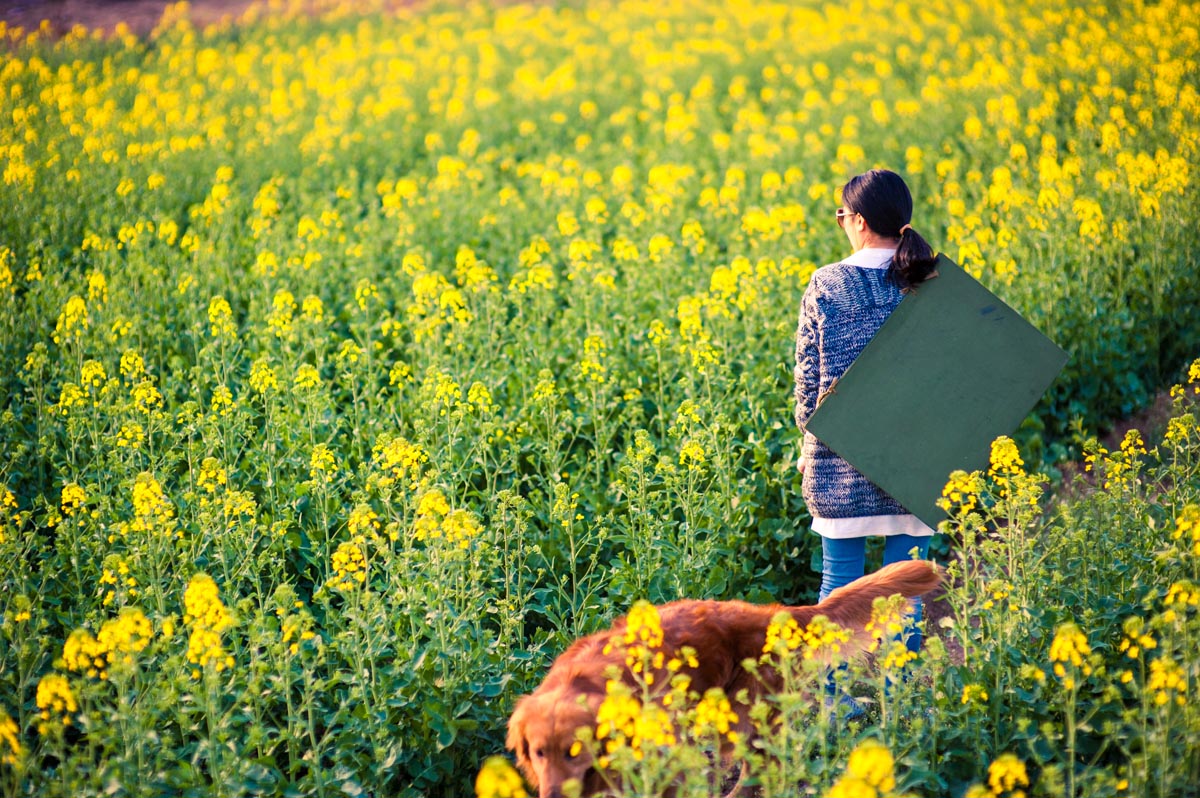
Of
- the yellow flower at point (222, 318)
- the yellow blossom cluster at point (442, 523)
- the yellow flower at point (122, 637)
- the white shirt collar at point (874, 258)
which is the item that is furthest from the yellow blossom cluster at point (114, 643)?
the yellow flower at point (222, 318)

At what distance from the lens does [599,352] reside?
5930 mm

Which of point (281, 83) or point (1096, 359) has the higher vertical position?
point (281, 83)

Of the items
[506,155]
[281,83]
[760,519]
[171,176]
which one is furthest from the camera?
[281,83]

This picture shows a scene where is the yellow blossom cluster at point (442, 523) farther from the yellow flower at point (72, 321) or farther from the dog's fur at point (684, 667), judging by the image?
the yellow flower at point (72, 321)

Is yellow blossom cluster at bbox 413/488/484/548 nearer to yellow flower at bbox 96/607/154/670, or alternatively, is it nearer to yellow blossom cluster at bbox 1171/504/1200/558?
yellow flower at bbox 96/607/154/670

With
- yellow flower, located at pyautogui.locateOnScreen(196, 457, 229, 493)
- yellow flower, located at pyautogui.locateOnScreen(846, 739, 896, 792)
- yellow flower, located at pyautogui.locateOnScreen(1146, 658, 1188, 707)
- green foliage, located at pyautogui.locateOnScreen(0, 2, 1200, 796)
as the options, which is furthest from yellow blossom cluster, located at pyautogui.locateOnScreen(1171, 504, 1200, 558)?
yellow flower, located at pyautogui.locateOnScreen(196, 457, 229, 493)

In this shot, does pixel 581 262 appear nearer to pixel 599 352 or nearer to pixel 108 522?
pixel 599 352

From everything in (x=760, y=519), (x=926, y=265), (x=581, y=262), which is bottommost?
(x=760, y=519)

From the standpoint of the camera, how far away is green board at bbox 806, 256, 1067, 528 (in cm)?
375

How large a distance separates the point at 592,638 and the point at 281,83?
12.8m

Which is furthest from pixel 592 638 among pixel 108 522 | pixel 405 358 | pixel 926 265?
pixel 405 358

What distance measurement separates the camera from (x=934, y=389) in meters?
3.82

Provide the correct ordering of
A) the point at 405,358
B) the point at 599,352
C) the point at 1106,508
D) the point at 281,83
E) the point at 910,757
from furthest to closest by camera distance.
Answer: the point at 281,83 → the point at 405,358 → the point at 599,352 → the point at 1106,508 → the point at 910,757

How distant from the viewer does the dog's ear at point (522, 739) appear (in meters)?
2.98
